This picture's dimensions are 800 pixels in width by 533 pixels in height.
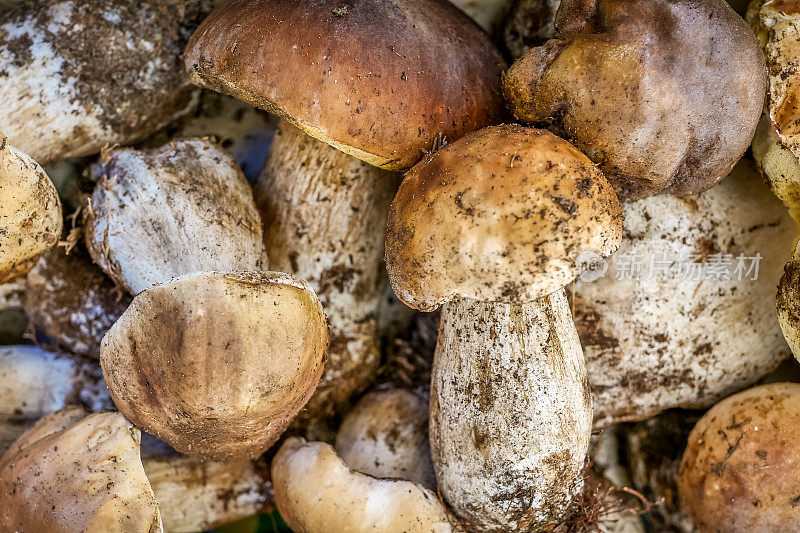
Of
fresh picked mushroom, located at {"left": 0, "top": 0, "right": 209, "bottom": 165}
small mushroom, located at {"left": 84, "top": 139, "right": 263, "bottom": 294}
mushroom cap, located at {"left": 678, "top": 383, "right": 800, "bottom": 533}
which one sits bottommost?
mushroom cap, located at {"left": 678, "top": 383, "right": 800, "bottom": 533}

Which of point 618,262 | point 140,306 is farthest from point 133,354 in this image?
point 618,262

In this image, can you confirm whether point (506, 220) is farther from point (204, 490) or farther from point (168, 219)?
point (204, 490)

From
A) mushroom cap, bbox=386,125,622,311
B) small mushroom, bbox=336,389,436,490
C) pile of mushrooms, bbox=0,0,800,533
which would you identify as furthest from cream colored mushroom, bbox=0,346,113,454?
mushroom cap, bbox=386,125,622,311

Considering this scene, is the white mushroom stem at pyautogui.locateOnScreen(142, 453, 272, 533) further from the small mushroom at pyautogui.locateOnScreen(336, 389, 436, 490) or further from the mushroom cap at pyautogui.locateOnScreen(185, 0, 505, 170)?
the mushroom cap at pyautogui.locateOnScreen(185, 0, 505, 170)

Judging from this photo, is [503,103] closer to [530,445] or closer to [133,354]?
[530,445]

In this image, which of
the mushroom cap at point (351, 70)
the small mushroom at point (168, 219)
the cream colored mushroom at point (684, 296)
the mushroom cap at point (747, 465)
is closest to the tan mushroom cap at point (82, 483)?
the small mushroom at point (168, 219)

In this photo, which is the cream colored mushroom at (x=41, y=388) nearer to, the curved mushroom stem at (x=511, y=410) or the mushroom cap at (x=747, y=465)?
the curved mushroom stem at (x=511, y=410)
